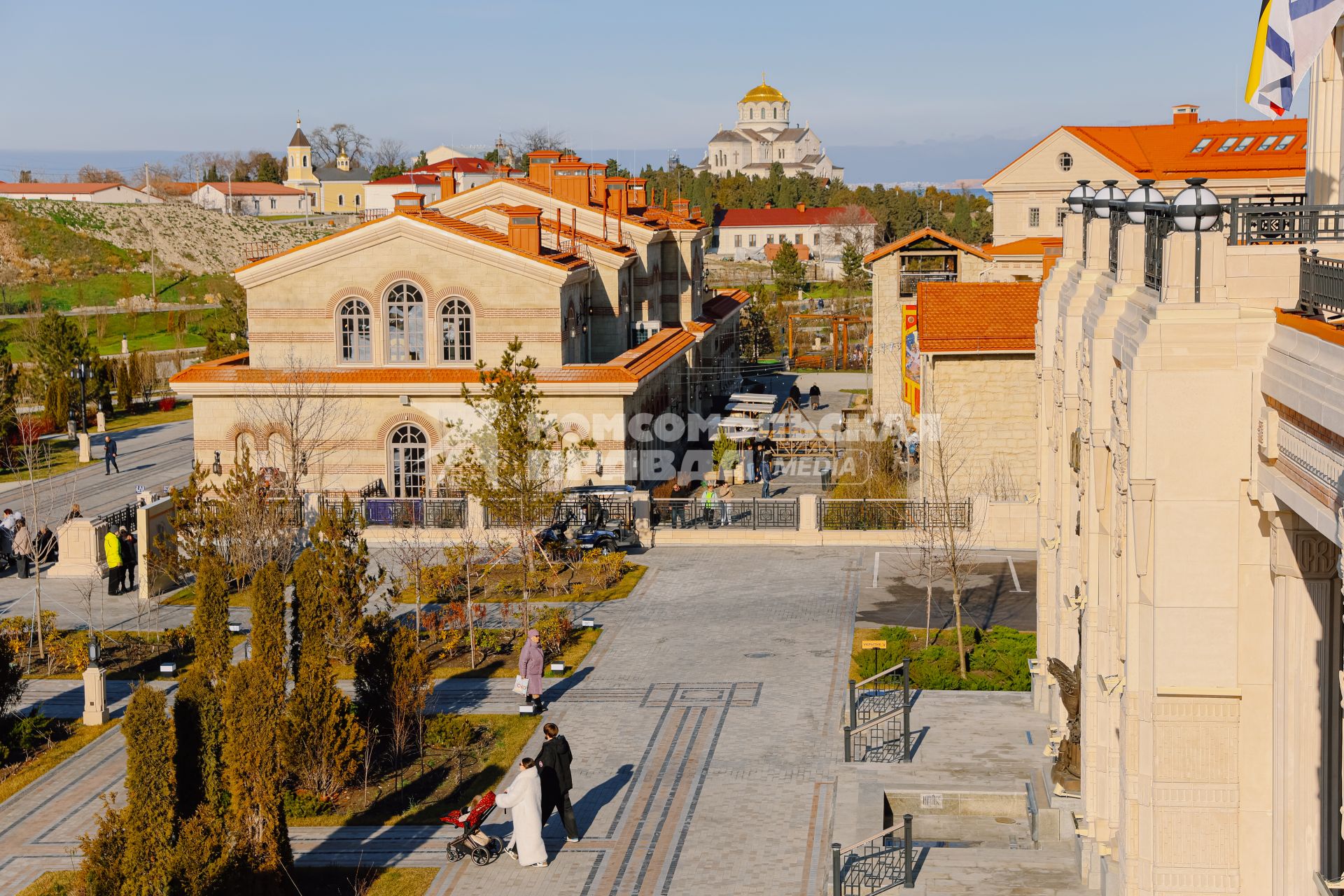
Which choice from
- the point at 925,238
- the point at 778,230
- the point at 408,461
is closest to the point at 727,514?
the point at 408,461

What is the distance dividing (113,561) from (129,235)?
9655cm

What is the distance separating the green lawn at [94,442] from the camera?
146 feet

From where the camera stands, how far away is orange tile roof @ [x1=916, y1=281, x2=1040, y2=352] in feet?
113

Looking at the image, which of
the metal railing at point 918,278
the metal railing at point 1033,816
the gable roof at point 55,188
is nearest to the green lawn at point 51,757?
the metal railing at point 1033,816

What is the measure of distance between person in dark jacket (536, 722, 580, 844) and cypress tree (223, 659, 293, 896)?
338 cm

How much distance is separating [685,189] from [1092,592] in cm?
13262

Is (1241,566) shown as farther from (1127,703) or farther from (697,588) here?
(697,588)

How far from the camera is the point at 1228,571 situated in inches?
→ 408

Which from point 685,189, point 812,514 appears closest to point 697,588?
→ point 812,514

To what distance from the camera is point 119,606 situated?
29047 millimetres

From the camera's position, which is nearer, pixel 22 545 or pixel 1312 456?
pixel 1312 456

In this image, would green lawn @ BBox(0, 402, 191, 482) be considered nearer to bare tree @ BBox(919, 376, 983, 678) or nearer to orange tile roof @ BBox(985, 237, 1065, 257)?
bare tree @ BBox(919, 376, 983, 678)

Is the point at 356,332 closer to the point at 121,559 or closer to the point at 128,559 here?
the point at 128,559

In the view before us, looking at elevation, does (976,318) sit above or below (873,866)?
above
